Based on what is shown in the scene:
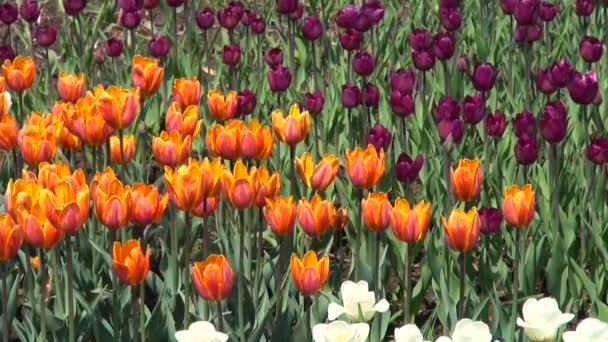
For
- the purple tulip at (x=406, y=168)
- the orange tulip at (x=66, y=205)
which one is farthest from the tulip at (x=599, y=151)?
the orange tulip at (x=66, y=205)

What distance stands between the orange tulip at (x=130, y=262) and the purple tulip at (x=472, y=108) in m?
1.35

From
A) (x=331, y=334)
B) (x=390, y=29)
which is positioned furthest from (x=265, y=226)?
(x=390, y=29)

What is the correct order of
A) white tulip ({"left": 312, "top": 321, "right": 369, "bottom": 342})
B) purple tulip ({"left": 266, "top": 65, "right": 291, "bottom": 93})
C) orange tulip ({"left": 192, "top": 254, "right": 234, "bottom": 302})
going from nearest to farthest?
white tulip ({"left": 312, "top": 321, "right": 369, "bottom": 342}) < orange tulip ({"left": 192, "top": 254, "right": 234, "bottom": 302}) < purple tulip ({"left": 266, "top": 65, "right": 291, "bottom": 93})

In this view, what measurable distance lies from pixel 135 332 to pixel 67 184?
357 mm

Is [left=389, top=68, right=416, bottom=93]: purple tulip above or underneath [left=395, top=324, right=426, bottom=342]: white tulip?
above

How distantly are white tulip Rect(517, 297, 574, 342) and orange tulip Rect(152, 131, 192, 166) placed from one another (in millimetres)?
1003

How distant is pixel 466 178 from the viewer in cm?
281

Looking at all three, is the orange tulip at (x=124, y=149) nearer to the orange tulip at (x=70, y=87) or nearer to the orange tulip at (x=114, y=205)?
the orange tulip at (x=70, y=87)

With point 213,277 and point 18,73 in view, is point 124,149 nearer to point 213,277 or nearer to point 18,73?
point 18,73

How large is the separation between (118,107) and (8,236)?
68 cm

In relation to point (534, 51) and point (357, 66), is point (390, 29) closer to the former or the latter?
point (534, 51)

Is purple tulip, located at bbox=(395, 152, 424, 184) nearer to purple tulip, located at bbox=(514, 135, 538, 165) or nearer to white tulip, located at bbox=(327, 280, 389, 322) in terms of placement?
purple tulip, located at bbox=(514, 135, 538, 165)

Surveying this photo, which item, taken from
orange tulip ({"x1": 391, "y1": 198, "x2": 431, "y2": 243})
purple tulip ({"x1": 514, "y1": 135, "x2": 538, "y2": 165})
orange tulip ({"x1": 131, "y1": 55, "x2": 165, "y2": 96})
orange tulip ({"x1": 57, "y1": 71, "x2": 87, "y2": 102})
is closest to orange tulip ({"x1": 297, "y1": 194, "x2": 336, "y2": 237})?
orange tulip ({"x1": 391, "y1": 198, "x2": 431, "y2": 243})

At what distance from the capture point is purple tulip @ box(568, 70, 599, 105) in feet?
11.2
